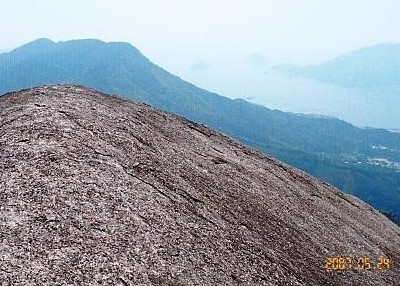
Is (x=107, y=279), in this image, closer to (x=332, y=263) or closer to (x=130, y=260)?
(x=130, y=260)

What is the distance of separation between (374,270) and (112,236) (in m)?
15.6

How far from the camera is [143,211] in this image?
760 inches

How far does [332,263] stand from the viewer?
2269 cm

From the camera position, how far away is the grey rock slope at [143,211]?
634 inches
